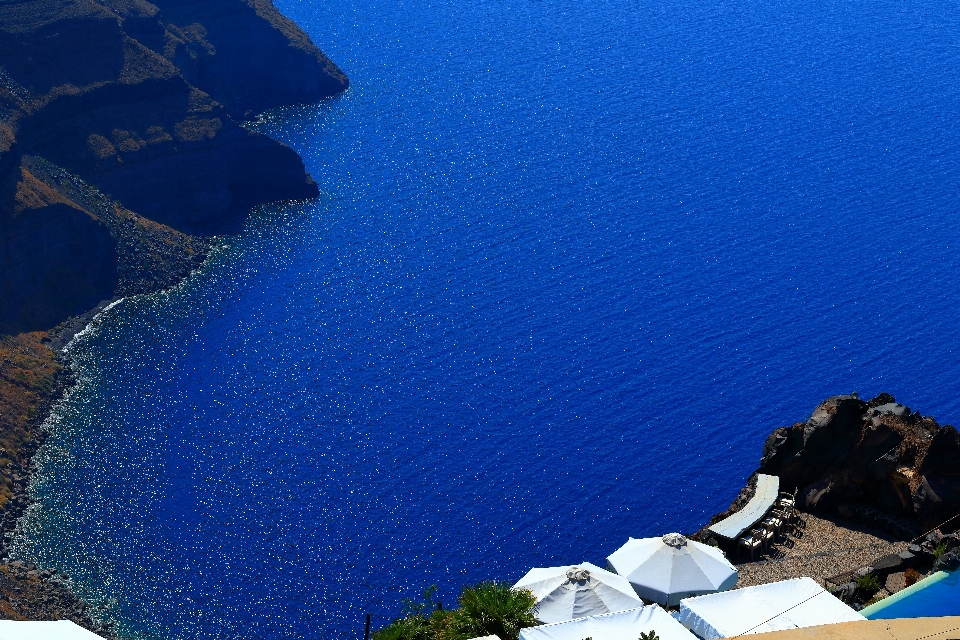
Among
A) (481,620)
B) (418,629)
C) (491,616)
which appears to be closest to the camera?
(481,620)

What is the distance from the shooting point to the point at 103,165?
531ft

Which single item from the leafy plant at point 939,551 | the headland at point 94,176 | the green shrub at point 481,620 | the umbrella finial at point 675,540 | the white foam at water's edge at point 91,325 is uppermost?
the headland at point 94,176

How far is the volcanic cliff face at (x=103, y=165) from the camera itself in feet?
471

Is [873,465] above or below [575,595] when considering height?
above

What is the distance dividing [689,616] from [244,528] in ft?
165

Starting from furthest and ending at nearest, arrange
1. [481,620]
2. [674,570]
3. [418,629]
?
1. [674,570]
2. [418,629]
3. [481,620]

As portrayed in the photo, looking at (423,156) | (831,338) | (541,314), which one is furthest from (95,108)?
(831,338)

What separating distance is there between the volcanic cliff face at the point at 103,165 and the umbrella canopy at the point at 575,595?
7886 centimetres

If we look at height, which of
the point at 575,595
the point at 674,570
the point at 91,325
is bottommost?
the point at 575,595

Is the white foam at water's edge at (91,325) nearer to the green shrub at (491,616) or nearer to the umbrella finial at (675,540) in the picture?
the umbrella finial at (675,540)

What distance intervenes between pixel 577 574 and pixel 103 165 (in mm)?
105367

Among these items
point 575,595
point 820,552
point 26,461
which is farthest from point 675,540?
point 26,461

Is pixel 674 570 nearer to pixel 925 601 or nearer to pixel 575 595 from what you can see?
pixel 575 595

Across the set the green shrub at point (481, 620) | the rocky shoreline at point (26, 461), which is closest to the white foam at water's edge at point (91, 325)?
the rocky shoreline at point (26, 461)
